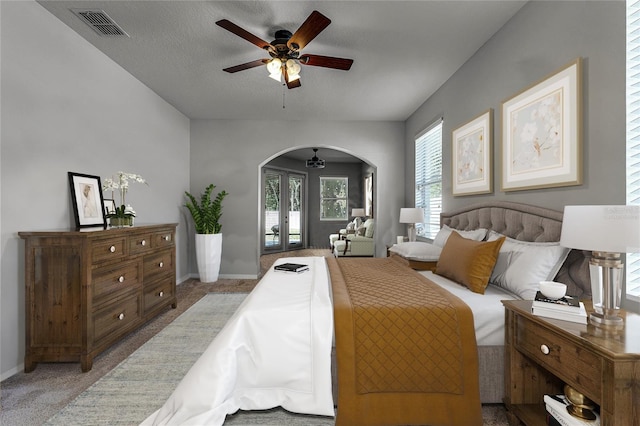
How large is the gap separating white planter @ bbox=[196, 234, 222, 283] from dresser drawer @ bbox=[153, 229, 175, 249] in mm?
1279

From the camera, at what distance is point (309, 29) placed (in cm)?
235

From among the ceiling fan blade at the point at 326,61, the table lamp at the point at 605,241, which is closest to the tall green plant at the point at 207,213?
the ceiling fan blade at the point at 326,61

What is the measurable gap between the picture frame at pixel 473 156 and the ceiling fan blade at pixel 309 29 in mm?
1718

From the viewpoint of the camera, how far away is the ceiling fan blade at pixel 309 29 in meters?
2.19

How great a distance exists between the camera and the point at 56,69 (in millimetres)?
2682

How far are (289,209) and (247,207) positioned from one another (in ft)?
Answer: 12.2

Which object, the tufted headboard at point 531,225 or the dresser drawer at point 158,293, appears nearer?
the tufted headboard at point 531,225

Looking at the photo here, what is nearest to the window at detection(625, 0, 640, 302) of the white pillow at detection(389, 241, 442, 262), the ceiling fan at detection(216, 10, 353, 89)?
the white pillow at detection(389, 241, 442, 262)

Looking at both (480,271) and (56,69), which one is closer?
(480,271)

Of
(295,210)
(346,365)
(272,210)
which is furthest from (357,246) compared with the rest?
(346,365)

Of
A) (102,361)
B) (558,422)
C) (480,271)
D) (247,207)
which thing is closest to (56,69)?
(102,361)

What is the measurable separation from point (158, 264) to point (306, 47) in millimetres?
2778

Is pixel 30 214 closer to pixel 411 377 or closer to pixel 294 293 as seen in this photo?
pixel 294 293

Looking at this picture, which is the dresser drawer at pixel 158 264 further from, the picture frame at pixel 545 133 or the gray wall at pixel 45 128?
the picture frame at pixel 545 133
